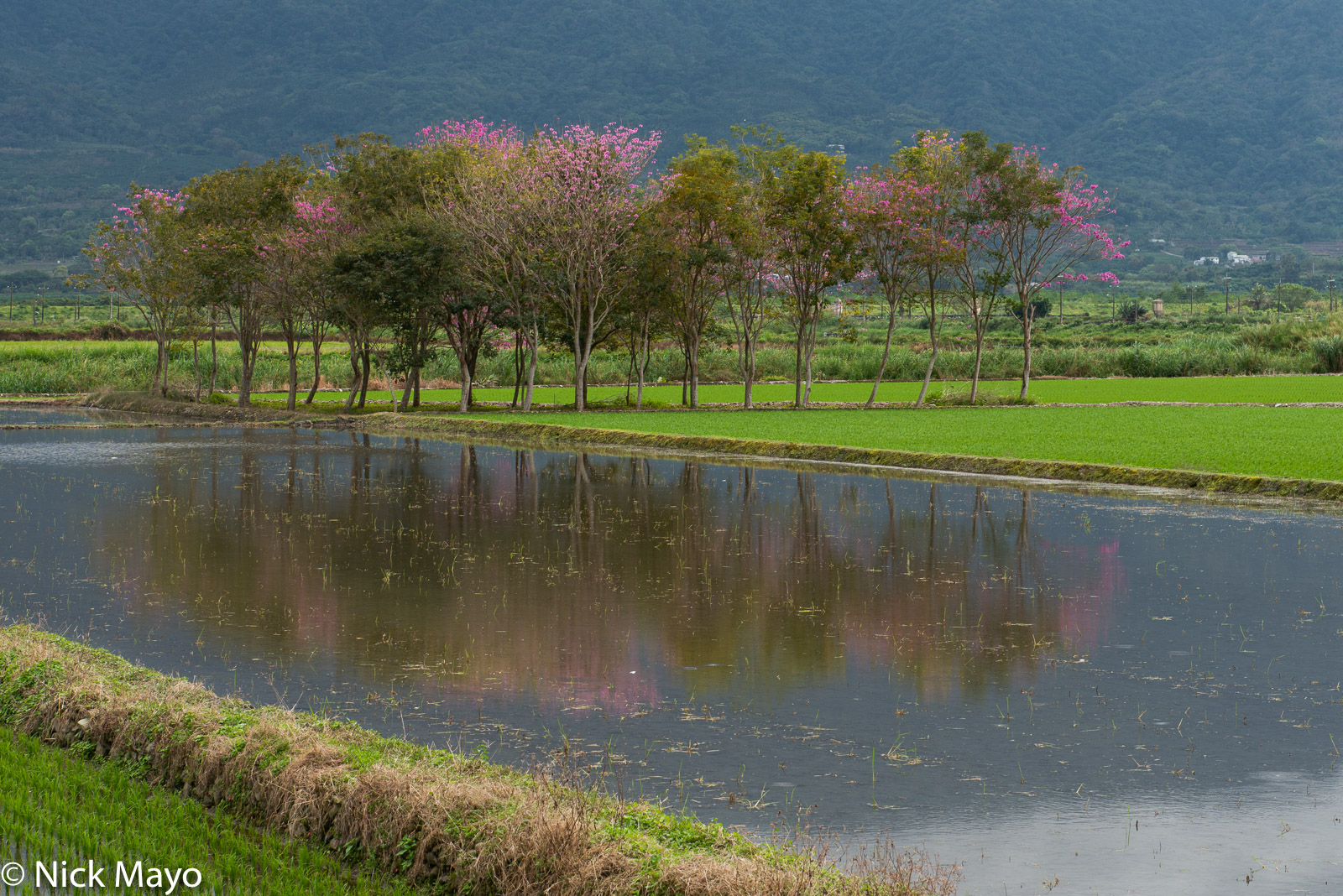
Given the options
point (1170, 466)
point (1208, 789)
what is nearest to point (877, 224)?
point (1170, 466)

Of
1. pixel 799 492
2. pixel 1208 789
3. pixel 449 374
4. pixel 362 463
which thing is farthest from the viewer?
pixel 449 374

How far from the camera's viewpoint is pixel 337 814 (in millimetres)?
6270

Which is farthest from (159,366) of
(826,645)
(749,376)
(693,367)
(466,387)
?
(826,645)

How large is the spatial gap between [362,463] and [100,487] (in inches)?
243

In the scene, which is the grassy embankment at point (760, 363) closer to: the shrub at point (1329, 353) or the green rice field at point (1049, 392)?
the shrub at point (1329, 353)

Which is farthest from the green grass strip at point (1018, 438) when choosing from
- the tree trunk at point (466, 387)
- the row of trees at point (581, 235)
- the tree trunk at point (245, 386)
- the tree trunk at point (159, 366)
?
the tree trunk at point (159, 366)

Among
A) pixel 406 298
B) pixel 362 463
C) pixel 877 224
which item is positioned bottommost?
pixel 362 463

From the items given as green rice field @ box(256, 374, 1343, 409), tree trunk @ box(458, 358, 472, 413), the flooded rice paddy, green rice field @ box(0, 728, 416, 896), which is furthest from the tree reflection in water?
green rice field @ box(256, 374, 1343, 409)

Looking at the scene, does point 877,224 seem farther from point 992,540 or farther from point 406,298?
point 992,540

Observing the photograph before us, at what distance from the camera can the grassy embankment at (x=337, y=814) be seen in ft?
17.8

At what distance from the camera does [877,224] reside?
46.1 m

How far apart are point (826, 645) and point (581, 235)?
3424cm

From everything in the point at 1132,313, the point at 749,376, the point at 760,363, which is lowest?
the point at 749,376

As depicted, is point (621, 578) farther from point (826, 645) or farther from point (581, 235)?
point (581, 235)
